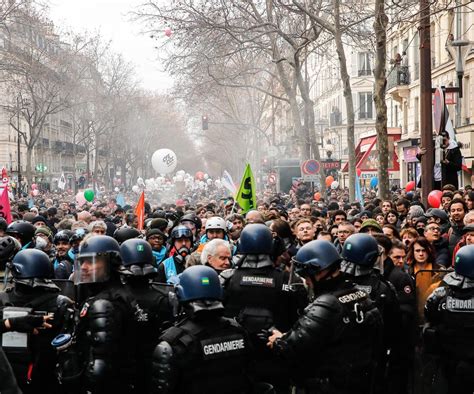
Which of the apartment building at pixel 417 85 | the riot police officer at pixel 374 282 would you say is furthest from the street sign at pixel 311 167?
the riot police officer at pixel 374 282

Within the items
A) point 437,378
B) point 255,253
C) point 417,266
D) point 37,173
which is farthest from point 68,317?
point 37,173

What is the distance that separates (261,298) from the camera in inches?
230

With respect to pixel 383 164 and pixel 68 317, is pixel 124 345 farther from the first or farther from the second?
pixel 383 164

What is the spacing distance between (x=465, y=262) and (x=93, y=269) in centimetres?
227

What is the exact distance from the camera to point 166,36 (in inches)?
955

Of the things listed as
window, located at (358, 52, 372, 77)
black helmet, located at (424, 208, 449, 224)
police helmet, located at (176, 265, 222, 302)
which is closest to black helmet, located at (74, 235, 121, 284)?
police helmet, located at (176, 265, 222, 302)

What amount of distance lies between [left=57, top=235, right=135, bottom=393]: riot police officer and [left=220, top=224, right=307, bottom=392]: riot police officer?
792mm

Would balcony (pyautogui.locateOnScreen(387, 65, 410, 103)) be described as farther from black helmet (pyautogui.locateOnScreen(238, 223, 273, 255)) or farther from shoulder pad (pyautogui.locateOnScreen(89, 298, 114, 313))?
shoulder pad (pyautogui.locateOnScreen(89, 298, 114, 313))

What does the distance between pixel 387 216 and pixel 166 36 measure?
12729 mm

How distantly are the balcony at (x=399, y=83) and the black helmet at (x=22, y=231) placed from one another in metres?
28.7

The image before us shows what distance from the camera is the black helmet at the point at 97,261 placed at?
216 inches

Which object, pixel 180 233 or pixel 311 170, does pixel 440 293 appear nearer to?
pixel 180 233

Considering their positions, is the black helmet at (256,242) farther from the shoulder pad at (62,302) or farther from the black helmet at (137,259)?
the shoulder pad at (62,302)

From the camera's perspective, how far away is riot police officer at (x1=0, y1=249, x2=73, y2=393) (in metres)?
5.37
